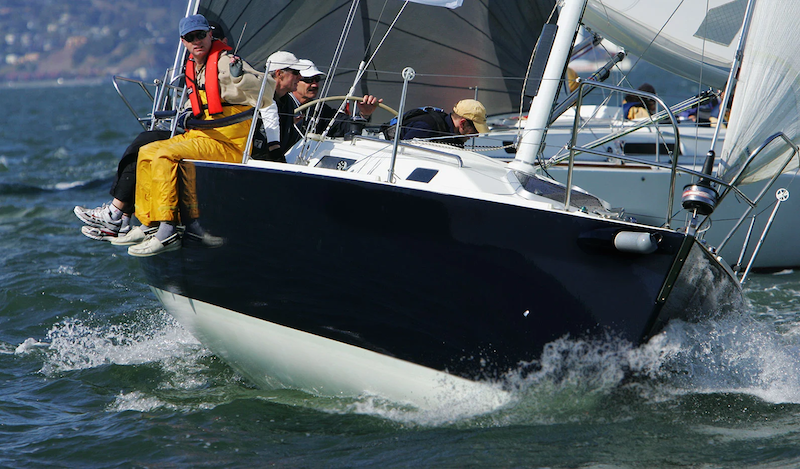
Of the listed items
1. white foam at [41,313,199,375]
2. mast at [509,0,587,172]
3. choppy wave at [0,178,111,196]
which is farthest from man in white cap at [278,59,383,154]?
choppy wave at [0,178,111,196]

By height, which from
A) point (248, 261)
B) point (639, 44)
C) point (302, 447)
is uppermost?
point (639, 44)

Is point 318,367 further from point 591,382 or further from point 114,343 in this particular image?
point 114,343

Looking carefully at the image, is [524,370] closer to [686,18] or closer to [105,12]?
[686,18]

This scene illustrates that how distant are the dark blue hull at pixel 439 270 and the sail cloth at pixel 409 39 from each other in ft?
7.59

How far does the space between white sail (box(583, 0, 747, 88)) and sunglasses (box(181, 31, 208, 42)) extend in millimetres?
3075

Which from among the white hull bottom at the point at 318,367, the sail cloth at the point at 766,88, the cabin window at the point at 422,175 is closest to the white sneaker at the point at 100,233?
the white hull bottom at the point at 318,367

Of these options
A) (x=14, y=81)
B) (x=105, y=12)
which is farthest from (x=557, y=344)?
(x=105, y=12)

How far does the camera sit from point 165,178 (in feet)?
13.7

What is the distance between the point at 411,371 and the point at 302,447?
1.99 feet

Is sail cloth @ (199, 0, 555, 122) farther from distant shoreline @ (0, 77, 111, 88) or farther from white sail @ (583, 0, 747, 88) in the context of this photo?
distant shoreline @ (0, 77, 111, 88)

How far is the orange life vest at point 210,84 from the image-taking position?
4305 mm

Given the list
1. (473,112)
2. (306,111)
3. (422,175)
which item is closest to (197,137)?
(306,111)

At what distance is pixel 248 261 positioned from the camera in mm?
4156

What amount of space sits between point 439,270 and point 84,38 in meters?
128
